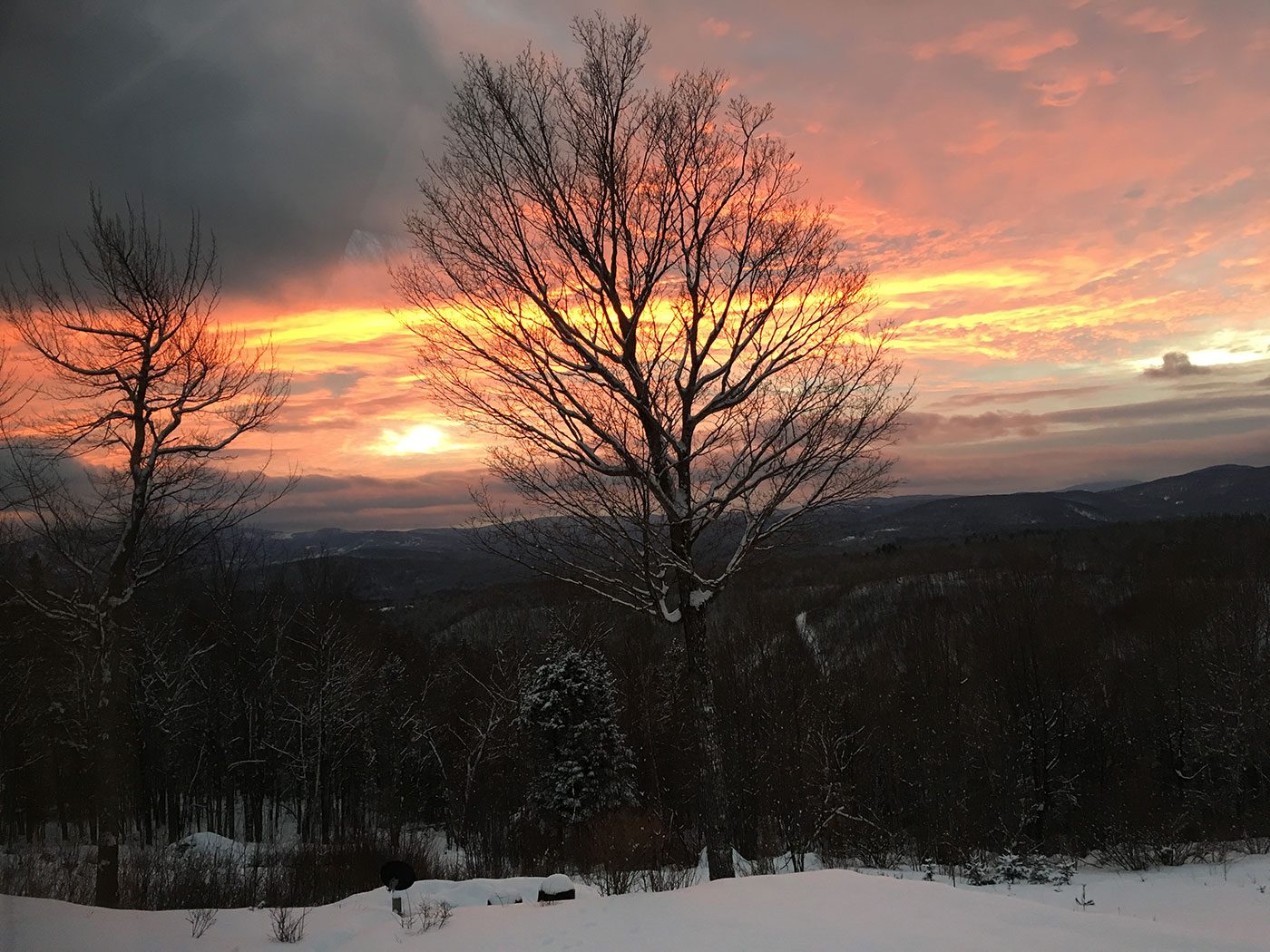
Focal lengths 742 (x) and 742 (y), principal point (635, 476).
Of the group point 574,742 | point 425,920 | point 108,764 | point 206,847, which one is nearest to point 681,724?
point 574,742

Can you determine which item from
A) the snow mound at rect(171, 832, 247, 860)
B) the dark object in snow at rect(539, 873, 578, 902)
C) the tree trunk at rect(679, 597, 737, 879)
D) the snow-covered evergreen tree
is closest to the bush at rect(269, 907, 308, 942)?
the dark object in snow at rect(539, 873, 578, 902)

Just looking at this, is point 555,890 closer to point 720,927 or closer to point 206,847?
point 720,927

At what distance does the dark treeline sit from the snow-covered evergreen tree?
105mm

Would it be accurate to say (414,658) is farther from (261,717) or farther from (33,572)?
(33,572)

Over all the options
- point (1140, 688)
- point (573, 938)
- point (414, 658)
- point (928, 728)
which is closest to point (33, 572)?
point (573, 938)

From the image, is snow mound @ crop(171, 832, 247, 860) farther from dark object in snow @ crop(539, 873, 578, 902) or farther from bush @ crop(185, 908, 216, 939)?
dark object in snow @ crop(539, 873, 578, 902)

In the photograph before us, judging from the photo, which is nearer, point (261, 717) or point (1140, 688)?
point (261, 717)

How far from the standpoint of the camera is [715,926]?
5.39 metres

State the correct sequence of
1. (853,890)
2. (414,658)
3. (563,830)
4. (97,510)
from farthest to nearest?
(414,658) → (563,830) → (97,510) → (853,890)

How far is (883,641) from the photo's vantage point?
54.3 m

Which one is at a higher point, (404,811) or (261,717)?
(261,717)

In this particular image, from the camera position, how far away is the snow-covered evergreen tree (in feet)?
101

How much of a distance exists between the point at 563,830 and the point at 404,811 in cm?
1433

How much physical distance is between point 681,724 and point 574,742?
5.73 meters
